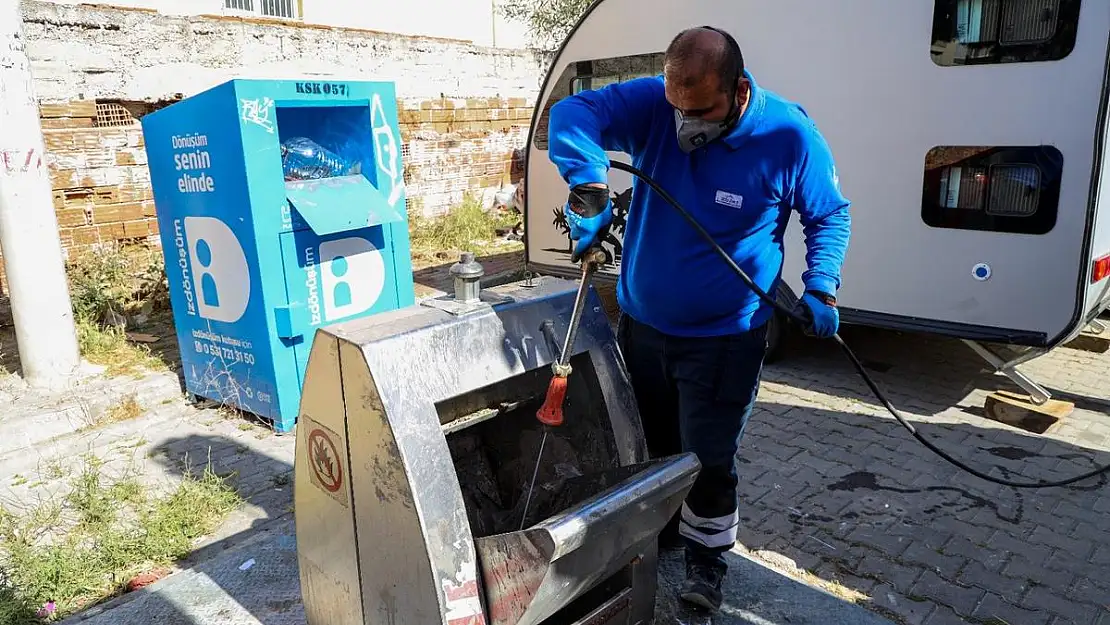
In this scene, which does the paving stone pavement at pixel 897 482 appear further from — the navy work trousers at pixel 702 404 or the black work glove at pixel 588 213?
the black work glove at pixel 588 213

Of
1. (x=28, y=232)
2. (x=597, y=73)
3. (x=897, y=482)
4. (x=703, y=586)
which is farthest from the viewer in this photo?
(x=597, y=73)

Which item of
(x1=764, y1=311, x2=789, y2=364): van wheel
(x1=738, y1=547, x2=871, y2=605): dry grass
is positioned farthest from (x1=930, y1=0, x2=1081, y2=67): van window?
(x1=738, y1=547, x2=871, y2=605): dry grass

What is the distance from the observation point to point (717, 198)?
251 cm

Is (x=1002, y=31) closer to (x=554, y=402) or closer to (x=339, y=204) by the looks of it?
(x=554, y=402)

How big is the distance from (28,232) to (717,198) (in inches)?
184

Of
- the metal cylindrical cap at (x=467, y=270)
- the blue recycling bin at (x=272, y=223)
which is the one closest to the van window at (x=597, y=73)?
the blue recycling bin at (x=272, y=223)

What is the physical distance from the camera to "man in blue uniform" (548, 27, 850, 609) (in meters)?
2.37

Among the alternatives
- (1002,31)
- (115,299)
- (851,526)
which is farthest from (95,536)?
(1002,31)

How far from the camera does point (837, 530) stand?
354cm

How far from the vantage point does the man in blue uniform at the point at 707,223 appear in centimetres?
237

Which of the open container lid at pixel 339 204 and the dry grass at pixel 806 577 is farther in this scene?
the open container lid at pixel 339 204

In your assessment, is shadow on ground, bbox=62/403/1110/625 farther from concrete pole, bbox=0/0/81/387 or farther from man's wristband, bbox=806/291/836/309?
concrete pole, bbox=0/0/81/387

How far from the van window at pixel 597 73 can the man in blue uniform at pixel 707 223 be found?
310cm

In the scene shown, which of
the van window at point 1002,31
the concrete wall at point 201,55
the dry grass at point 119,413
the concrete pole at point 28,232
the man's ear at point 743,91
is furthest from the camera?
the concrete wall at point 201,55
